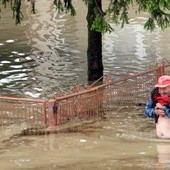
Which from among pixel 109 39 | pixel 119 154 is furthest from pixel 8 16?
pixel 119 154

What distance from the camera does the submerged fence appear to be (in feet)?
35.4

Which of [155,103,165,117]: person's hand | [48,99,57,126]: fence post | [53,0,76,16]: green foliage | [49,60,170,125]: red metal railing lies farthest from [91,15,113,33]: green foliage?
[155,103,165,117]: person's hand

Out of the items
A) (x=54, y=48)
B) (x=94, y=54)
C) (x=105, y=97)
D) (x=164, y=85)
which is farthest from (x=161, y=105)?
(x=54, y=48)

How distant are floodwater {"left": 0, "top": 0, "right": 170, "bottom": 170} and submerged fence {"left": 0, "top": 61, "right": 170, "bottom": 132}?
0.37 metres

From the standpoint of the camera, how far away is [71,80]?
56.7 ft

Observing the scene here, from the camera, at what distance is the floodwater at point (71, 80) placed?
28.1 feet

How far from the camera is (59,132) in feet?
35.0

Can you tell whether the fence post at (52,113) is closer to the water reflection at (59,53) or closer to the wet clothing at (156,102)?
the wet clothing at (156,102)

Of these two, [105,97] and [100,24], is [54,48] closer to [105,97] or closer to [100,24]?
[100,24]

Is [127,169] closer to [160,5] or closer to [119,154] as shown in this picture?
[119,154]

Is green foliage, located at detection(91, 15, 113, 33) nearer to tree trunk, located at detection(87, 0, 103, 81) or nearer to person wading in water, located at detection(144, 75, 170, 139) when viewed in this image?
tree trunk, located at detection(87, 0, 103, 81)

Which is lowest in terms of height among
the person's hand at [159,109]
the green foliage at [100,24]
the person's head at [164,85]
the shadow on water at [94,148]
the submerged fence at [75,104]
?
the shadow on water at [94,148]

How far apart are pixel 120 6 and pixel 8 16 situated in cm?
2107

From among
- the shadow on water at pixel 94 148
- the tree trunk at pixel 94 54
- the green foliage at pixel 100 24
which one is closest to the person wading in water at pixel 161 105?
the shadow on water at pixel 94 148
